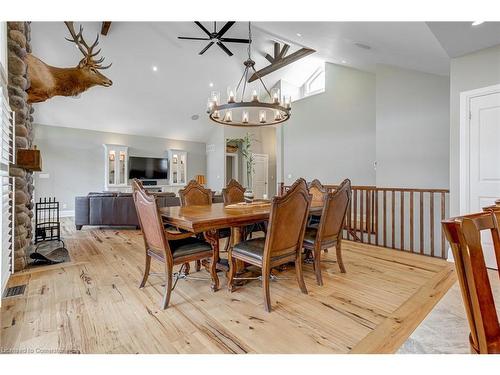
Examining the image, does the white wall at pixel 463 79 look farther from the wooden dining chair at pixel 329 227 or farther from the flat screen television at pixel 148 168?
the flat screen television at pixel 148 168

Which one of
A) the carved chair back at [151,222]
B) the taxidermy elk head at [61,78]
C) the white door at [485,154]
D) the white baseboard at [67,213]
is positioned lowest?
the white baseboard at [67,213]

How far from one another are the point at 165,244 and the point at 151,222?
0.23m

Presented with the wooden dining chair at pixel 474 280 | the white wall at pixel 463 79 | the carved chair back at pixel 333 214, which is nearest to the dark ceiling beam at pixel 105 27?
the carved chair back at pixel 333 214

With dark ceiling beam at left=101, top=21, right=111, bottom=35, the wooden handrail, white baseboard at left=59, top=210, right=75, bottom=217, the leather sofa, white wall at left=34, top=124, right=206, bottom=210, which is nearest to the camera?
the wooden handrail

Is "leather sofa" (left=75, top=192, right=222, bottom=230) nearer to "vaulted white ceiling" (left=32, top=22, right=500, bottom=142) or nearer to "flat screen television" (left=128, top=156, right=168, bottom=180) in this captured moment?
"flat screen television" (left=128, top=156, right=168, bottom=180)

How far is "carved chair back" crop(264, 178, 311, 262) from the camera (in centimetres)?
198

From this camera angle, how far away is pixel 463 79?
296 centimetres

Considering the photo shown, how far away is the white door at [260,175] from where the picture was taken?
9.55 metres

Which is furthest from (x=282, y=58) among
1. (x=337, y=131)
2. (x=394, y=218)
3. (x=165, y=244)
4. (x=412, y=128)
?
(x=165, y=244)

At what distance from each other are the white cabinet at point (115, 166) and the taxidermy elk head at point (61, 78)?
15.6 ft

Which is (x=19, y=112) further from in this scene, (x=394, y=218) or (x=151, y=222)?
(x=394, y=218)

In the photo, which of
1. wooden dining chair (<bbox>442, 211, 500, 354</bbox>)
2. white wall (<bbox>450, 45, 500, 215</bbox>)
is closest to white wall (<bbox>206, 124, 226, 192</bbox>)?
white wall (<bbox>450, 45, 500, 215</bbox>)
